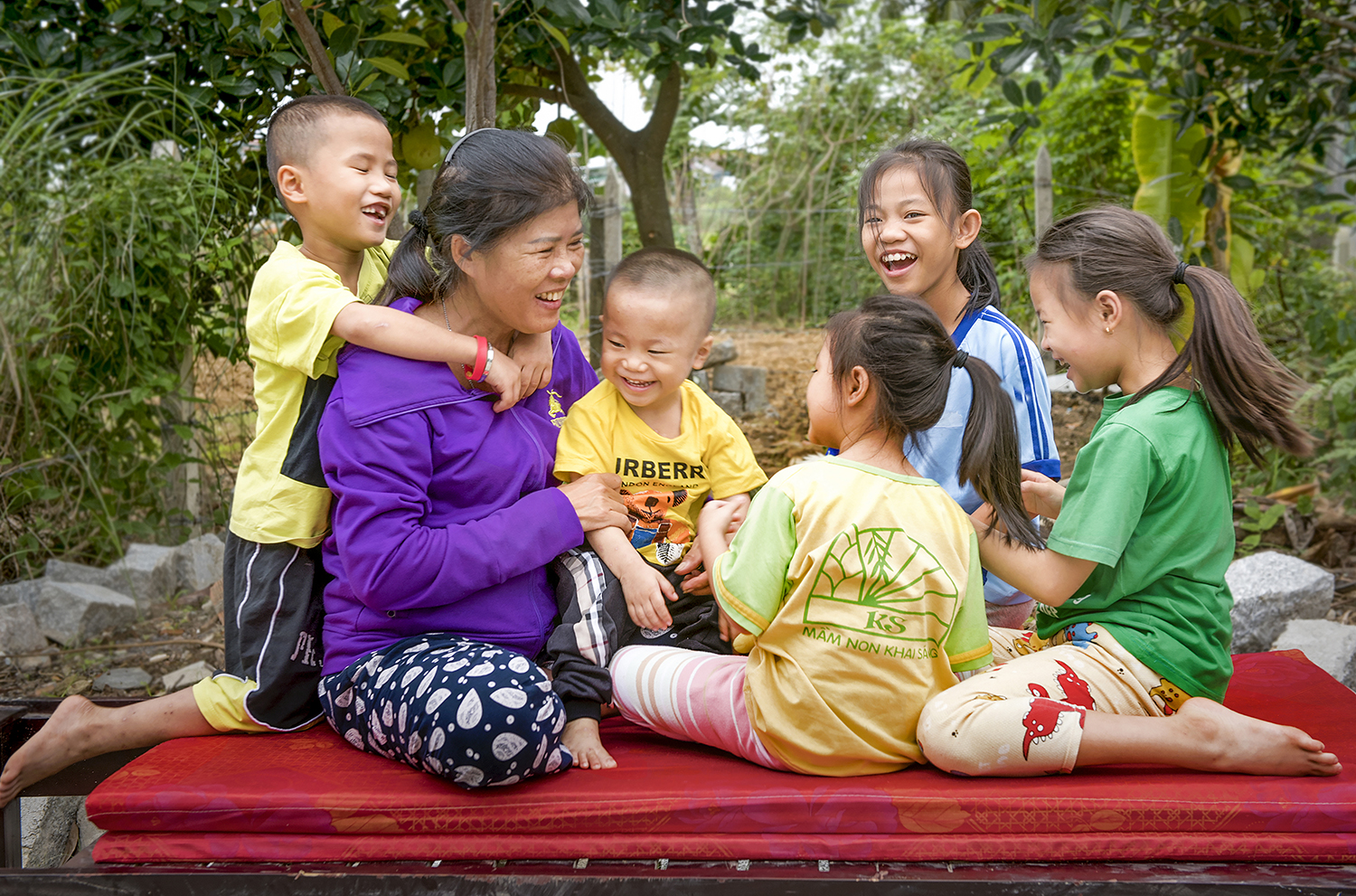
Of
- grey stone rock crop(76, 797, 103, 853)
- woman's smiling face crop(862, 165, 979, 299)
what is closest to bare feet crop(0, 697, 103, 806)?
grey stone rock crop(76, 797, 103, 853)

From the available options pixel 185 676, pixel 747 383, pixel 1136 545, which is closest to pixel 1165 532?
pixel 1136 545

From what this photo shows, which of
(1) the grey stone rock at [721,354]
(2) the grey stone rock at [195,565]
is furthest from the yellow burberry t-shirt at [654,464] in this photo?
(1) the grey stone rock at [721,354]

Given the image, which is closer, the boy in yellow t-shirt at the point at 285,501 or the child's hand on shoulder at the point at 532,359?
the boy in yellow t-shirt at the point at 285,501

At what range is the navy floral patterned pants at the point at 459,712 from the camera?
167 cm

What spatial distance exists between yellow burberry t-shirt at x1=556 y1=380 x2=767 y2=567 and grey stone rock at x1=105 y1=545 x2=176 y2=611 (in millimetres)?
2694

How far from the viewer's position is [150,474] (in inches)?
156

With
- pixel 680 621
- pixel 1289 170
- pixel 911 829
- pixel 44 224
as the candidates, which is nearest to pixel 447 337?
pixel 680 621

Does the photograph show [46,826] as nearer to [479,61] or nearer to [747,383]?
[479,61]

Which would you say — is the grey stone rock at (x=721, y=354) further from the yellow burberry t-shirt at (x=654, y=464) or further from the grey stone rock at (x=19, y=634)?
the yellow burberry t-shirt at (x=654, y=464)

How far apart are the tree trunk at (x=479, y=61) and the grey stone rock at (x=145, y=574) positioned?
8.16ft

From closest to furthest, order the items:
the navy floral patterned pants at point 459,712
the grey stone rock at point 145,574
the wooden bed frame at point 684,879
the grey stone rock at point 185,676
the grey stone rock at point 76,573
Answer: the wooden bed frame at point 684,879
the navy floral patterned pants at point 459,712
the grey stone rock at point 185,676
the grey stone rock at point 76,573
the grey stone rock at point 145,574

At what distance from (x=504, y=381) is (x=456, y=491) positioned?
250mm

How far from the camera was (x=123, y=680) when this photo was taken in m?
3.36

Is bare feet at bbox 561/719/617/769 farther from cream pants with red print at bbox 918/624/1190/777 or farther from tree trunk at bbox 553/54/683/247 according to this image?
tree trunk at bbox 553/54/683/247
